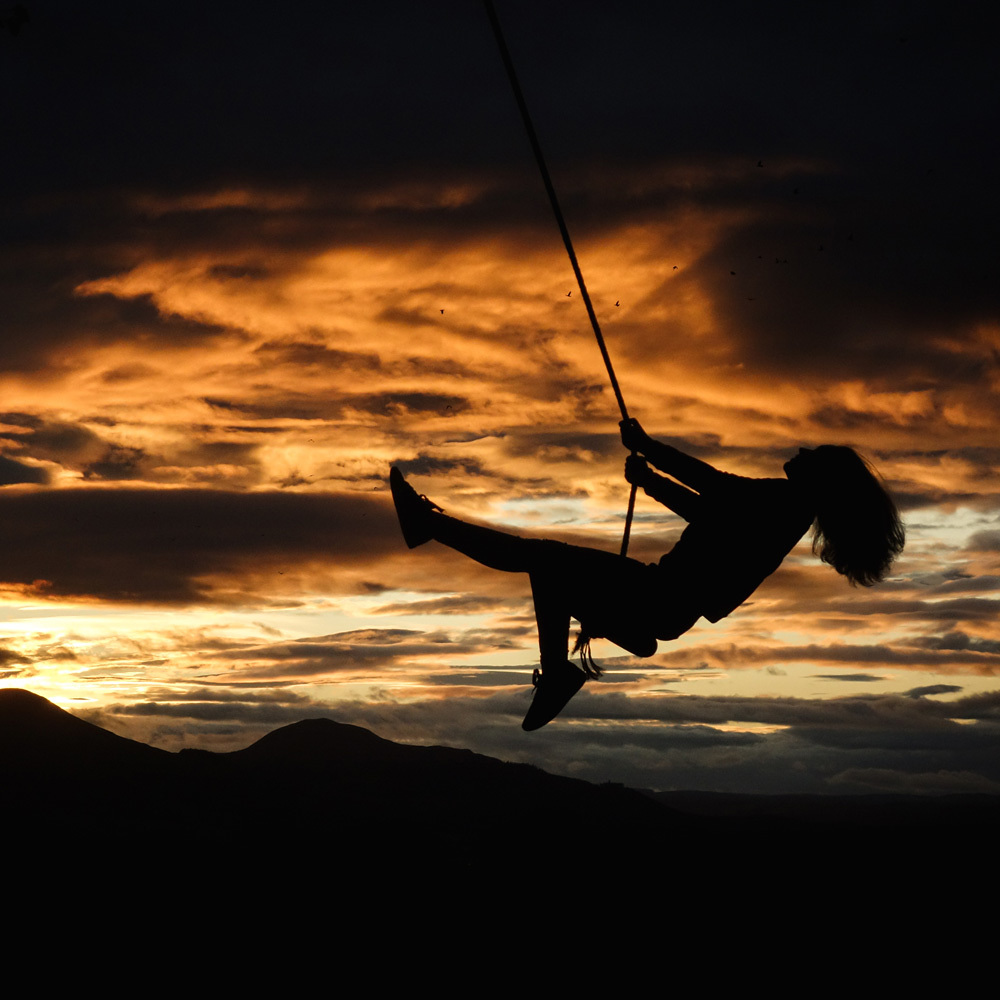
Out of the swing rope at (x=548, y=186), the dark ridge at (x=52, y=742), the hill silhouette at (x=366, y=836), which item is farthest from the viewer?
the dark ridge at (x=52, y=742)

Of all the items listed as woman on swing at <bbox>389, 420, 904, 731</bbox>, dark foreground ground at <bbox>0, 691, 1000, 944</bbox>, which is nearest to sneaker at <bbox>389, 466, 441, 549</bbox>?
woman on swing at <bbox>389, 420, 904, 731</bbox>

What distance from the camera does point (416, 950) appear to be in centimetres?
11388

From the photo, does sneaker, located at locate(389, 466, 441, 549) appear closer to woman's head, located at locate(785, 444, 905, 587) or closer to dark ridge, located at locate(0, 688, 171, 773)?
woman's head, located at locate(785, 444, 905, 587)

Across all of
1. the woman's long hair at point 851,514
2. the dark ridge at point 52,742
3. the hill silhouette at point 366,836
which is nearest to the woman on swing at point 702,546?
the woman's long hair at point 851,514

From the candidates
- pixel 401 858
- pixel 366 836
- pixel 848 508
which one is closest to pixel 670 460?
pixel 848 508

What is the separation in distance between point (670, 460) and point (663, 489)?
190 millimetres

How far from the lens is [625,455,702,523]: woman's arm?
266 inches

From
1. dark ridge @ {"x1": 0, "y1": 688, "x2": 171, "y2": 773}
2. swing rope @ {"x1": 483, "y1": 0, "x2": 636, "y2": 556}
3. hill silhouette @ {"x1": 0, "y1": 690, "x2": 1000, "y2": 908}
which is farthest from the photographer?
dark ridge @ {"x1": 0, "y1": 688, "x2": 171, "y2": 773}

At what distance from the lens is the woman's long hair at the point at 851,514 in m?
6.51

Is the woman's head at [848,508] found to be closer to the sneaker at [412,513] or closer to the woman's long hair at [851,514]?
the woman's long hair at [851,514]

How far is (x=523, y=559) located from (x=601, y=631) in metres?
0.75

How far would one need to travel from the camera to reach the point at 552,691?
22.9 ft

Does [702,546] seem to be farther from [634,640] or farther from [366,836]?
[366,836]

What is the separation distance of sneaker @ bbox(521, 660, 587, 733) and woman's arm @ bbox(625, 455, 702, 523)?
118cm
